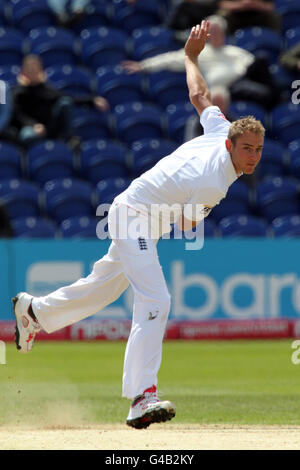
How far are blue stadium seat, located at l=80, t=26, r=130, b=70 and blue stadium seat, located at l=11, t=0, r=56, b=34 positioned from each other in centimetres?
85

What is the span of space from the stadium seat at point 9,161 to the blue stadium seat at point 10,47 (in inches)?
96.4

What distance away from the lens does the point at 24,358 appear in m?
13.2

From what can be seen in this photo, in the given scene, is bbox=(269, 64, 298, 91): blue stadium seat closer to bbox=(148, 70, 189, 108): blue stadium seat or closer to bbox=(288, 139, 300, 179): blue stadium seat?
bbox=(288, 139, 300, 179): blue stadium seat

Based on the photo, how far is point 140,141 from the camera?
1627 cm

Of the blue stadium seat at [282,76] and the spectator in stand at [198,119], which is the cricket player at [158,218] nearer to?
the spectator in stand at [198,119]

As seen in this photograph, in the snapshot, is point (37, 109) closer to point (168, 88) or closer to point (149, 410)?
point (168, 88)

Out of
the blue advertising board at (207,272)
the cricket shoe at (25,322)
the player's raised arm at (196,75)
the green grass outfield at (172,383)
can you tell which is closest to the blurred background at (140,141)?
the blue advertising board at (207,272)

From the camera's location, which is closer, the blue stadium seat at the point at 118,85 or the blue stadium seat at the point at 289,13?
the blue stadium seat at the point at 118,85

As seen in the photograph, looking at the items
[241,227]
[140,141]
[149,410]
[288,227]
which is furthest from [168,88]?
[149,410]

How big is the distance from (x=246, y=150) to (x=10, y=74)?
10.4m

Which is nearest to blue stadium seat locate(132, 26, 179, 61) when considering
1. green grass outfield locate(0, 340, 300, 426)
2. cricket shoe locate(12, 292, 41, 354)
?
green grass outfield locate(0, 340, 300, 426)

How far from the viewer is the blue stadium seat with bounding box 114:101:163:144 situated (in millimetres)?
16812

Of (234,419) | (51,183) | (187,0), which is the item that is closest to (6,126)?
(51,183)

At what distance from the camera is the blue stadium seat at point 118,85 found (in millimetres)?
17484
